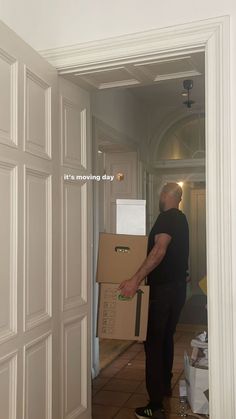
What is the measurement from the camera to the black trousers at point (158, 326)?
2828 mm

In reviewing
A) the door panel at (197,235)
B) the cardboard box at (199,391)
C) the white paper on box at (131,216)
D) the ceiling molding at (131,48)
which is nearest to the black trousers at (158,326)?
the cardboard box at (199,391)

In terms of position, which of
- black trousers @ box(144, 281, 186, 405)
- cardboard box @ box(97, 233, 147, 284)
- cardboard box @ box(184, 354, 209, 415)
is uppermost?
cardboard box @ box(97, 233, 147, 284)

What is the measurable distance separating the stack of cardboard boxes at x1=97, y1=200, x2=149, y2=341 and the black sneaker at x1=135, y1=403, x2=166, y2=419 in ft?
1.80

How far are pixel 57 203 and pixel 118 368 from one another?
88.7 inches

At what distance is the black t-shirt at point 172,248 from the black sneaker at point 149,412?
0.82 m

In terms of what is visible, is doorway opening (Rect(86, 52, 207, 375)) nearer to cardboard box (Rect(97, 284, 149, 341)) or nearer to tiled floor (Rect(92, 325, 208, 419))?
tiled floor (Rect(92, 325, 208, 419))

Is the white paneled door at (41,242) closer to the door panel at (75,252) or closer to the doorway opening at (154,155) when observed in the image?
the door panel at (75,252)

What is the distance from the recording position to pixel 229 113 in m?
1.71

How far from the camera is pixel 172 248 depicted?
3.07 meters

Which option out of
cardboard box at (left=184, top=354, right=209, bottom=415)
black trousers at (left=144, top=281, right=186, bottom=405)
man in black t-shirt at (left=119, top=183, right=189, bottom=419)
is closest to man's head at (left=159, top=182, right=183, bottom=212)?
man in black t-shirt at (left=119, top=183, right=189, bottom=419)

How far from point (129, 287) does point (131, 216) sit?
1869 mm

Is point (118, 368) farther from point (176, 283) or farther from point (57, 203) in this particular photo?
point (57, 203)

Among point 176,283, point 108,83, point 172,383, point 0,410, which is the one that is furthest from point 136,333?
point 108,83

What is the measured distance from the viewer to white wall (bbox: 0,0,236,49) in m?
1.82
